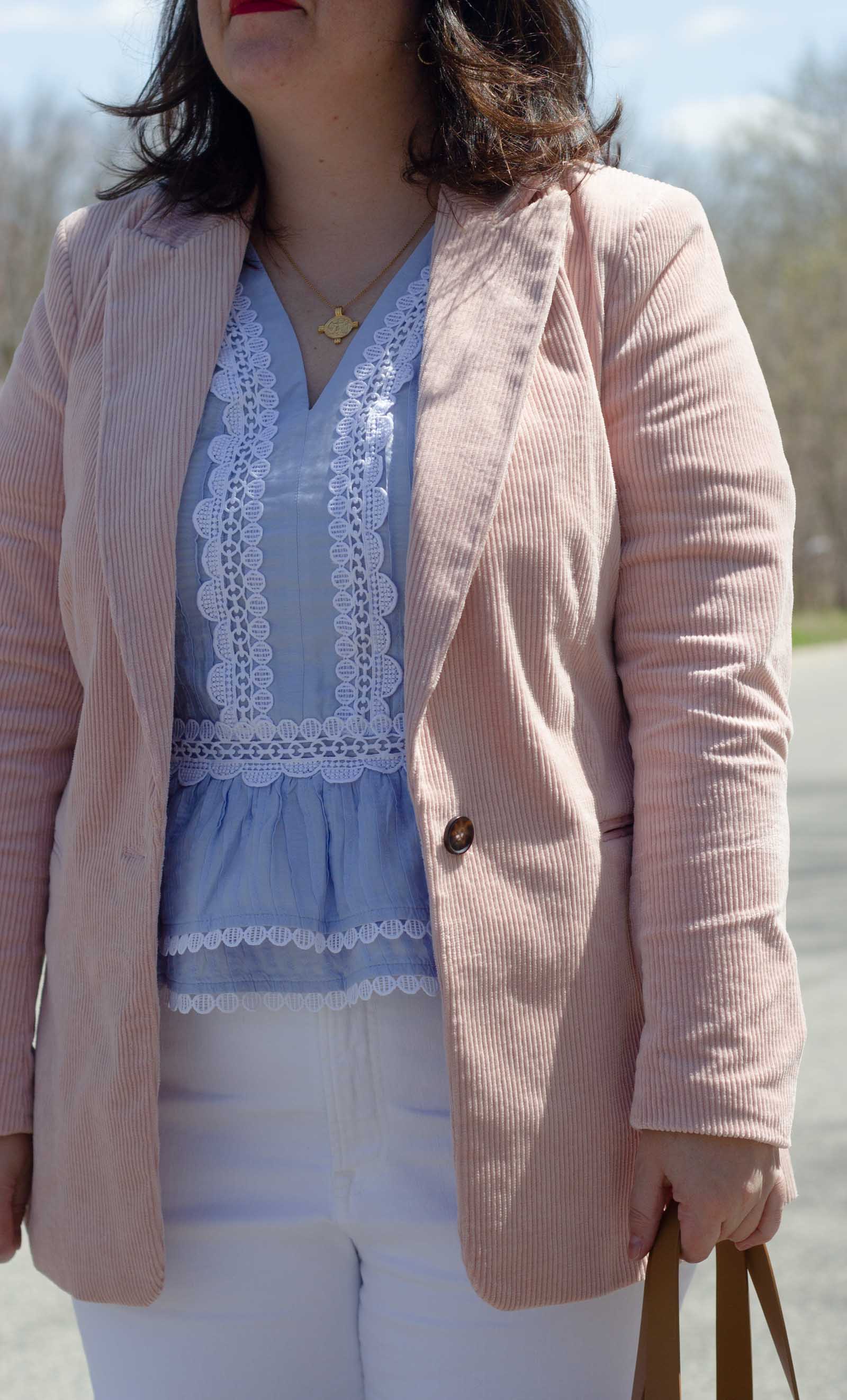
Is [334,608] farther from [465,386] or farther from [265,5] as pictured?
[265,5]

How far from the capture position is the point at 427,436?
150 cm

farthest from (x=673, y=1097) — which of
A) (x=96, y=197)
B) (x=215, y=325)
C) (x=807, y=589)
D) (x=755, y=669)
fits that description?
(x=807, y=589)

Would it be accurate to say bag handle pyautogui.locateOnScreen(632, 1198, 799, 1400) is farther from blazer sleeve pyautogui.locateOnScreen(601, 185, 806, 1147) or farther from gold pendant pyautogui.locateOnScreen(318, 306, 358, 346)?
gold pendant pyautogui.locateOnScreen(318, 306, 358, 346)

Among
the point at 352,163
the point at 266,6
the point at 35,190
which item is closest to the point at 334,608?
the point at 352,163

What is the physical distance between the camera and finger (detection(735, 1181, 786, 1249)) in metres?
1.47

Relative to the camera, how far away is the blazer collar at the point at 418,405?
4.79 ft

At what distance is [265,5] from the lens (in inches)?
64.4

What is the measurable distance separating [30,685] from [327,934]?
48 cm

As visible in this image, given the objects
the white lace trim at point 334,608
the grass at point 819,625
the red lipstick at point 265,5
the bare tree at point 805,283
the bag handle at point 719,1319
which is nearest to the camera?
the bag handle at point 719,1319

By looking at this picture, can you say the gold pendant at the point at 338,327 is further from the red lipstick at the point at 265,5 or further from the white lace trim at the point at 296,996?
the white lace trim at the point at 296,996

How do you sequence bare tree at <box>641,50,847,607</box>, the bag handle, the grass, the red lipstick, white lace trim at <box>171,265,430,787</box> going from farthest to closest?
bare tree at <box>641,50,847,607</box> → the grass → the red lipstick → white lace trim at <box>171,265,430,787</box> → the bag handle

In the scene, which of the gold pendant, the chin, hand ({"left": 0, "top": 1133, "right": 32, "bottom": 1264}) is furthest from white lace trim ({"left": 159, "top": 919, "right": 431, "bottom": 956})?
the chin

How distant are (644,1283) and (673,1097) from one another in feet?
0.64

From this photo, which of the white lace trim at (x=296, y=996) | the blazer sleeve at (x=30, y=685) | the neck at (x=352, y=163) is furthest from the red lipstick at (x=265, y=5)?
the white lace trim at (x=296, y=996)
